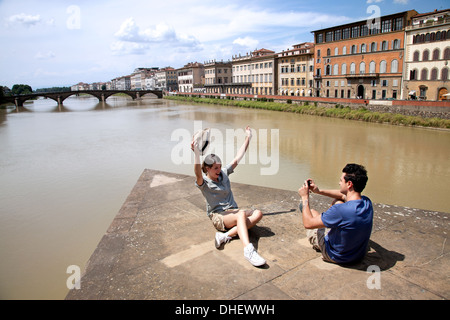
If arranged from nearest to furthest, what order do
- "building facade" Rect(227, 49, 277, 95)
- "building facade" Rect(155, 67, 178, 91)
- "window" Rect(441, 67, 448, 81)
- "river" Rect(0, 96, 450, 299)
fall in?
"river" Rect(0, 96, 450, 299) → "window" Rect(441, 67, 448, 81) → "building facade" Rect(227, 49, 277, 95) → "building facade" Rect(155, 67, 178, 91)

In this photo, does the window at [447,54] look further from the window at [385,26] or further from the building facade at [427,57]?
the window at [385,26]

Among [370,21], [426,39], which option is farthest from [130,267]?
[370,21]

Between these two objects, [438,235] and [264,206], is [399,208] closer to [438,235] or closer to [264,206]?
[438,235]

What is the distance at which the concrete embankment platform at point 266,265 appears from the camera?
238cm

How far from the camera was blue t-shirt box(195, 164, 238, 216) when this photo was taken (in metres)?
3.28

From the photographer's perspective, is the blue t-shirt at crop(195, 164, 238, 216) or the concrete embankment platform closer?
the concrete embankment platform

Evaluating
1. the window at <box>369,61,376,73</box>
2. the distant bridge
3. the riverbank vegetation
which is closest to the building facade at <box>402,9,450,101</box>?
the window at <box>369,61,376,73</box>

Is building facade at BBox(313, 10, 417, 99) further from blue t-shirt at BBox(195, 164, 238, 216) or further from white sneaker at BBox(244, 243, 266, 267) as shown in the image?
white sneaker at BBox(244, 243, 266, 267)

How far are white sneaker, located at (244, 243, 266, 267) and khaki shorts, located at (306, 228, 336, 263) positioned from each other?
1.64 feet

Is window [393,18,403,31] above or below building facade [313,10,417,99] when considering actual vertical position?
above

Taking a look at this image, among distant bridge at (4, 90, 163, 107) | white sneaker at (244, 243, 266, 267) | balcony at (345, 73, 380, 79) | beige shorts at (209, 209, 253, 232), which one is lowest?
white sneaker at (244, 243, 266, 267)

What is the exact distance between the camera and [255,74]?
5044 cm

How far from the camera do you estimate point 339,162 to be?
1255cm

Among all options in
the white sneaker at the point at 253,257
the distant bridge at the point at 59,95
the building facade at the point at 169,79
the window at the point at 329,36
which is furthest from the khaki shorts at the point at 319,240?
the building facade at the point at 169,79
